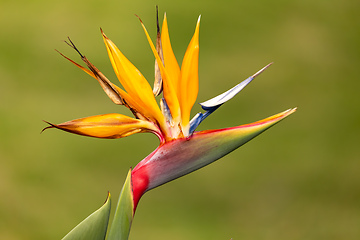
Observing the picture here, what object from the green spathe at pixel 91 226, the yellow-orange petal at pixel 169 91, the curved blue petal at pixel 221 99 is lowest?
the green spathe at pixel 91 226

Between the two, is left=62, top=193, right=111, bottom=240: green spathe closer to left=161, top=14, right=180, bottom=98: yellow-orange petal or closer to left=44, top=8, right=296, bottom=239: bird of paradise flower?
left=44, top=8, right=296, bottom=239: bird of paradise flower

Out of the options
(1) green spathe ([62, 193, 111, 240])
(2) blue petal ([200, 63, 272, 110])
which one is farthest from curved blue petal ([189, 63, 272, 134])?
(1) green spathe ([62, 193, 111, 240])

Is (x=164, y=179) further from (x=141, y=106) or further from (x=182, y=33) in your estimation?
(x=182, y=33)

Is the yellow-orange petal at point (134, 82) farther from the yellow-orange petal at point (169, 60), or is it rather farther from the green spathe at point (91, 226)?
the green spathe at point (91, 226)

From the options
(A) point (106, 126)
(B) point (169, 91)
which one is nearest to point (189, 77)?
(B) point (169, 91)

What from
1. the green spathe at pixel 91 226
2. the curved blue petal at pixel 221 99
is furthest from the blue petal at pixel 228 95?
the green spathe at pixel 91 226

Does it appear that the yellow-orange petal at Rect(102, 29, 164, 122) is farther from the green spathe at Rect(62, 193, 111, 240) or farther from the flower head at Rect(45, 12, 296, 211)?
the green spathe at Rect(62, 193, 111, 240)

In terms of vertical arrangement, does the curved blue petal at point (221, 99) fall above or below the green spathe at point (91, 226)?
above

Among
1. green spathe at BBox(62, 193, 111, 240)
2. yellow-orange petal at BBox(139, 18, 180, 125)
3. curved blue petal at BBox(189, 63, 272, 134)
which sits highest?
yellow-orange petal at BBox(139, 18, 180, 125)

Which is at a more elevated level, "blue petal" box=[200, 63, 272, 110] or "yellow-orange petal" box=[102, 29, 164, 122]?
"yellow-orange petal" box=[102, 29, 164, 122]
